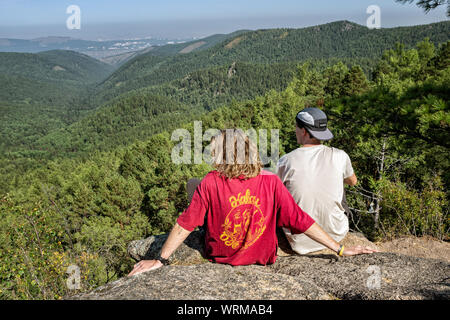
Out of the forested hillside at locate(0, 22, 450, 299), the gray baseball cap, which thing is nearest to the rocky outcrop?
the gray baseball cap

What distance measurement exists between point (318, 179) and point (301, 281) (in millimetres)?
1144

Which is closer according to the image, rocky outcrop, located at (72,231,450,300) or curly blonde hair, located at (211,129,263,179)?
rocky outcrop, located at (72,231,450,300)

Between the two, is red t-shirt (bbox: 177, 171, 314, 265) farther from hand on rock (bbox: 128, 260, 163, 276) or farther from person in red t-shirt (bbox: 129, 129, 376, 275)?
hand on rock (bbox: 128, 260, 163, 276)

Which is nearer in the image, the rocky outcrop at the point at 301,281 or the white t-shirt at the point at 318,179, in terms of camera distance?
the rocky outcrop at the point at 301,281

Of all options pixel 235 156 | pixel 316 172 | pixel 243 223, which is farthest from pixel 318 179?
pixel 235 156

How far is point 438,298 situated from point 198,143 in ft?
122

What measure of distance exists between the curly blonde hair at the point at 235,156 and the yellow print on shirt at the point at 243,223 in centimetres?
23

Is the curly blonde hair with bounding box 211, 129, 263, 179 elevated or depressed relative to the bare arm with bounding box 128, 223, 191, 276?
elevated

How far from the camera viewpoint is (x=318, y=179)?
3.26 metres

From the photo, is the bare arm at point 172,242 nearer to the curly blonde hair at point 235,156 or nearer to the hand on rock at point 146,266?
the hand on rock at point 146,266

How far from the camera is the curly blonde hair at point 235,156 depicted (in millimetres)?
2611

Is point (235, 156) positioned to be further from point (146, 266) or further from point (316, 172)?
point (146, 266)

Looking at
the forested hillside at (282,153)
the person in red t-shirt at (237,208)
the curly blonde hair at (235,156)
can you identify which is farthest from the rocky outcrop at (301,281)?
the forested hillside at (282,153)

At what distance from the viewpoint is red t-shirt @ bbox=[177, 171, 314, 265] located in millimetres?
2709
